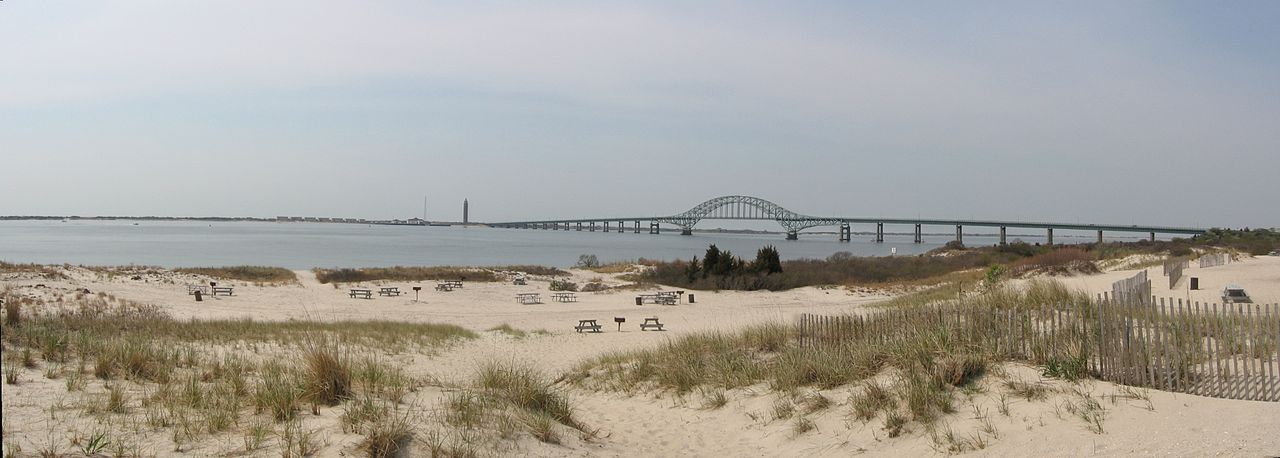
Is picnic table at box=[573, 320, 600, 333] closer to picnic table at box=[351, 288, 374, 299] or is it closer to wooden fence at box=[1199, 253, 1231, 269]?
picnic table at box=[351, 288, 374, 299]

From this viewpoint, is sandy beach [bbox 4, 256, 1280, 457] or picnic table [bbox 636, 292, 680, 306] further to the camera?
picnic table [bbox 636, 292, 680, 306]

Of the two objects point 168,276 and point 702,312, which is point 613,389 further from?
point 168,276

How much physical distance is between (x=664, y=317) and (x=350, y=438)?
2018cm

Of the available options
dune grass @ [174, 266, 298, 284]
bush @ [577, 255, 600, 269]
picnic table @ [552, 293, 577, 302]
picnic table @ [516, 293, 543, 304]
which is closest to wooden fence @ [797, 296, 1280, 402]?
picnic table @ [516, 293, 543, 304]

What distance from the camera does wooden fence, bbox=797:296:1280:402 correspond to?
25.1ft

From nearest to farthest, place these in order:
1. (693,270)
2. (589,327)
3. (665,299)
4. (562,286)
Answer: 1. (589,327)
2. (665,299)
3. (562,286)
4. (693,270)

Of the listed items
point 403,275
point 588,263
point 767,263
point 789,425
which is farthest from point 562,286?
point 789,425

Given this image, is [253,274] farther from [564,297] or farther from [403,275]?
[564,297]

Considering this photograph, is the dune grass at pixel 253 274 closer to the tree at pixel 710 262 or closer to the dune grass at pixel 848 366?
the tree at pixel 710 262

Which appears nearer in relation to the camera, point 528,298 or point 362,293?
point 528,298

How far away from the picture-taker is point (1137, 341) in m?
7.85

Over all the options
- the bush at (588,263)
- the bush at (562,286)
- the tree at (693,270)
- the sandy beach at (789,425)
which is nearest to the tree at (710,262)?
the tree at (693,270)

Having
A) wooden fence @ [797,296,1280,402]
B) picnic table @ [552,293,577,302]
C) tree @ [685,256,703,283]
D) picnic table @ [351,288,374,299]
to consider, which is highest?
wooden fence @ [797,296,1280,402]

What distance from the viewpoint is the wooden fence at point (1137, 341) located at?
7.64m
